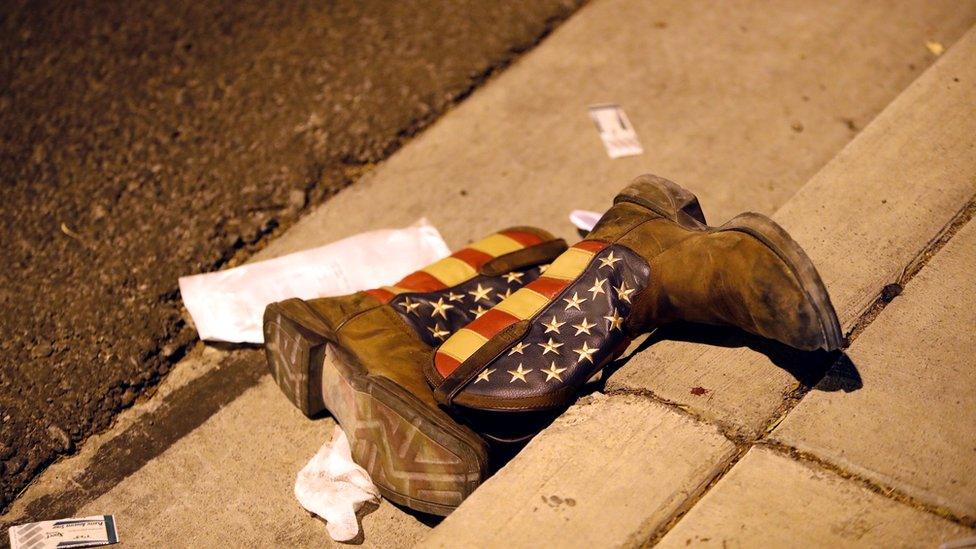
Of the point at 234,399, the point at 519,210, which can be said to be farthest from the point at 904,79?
the point at 234,399

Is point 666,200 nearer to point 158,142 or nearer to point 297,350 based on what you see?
point 297,350

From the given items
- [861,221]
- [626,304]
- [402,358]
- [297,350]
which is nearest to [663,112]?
[861,221]

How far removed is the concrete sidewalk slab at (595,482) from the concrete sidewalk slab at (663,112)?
1.05 meters

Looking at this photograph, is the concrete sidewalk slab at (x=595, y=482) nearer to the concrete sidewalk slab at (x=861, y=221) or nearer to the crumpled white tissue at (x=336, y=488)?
the concrete sidewalk slab at (x=861, y=221)

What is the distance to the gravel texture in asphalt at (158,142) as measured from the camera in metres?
2.76

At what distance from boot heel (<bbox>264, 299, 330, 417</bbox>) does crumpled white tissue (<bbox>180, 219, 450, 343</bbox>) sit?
39cm

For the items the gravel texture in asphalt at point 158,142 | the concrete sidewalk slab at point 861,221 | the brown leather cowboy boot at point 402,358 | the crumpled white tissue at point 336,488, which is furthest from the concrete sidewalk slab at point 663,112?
the crumpled white tissue at point 336,488

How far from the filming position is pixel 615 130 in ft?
11.1

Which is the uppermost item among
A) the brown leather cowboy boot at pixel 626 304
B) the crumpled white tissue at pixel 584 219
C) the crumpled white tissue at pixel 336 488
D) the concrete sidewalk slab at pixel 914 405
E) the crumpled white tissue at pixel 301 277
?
the brown leather cowboy boot at pixel 626 304

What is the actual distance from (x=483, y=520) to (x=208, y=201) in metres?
1.83

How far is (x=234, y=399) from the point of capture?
2.68m

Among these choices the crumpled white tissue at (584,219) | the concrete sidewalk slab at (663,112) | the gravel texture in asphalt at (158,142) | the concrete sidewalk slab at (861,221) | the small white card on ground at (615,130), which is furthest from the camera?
the small white card on ground at (615,130)

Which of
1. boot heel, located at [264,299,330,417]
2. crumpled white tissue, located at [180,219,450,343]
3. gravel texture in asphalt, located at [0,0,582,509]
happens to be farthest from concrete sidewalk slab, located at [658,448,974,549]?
gravel texture in asphalt, located at [0,0,582,509]

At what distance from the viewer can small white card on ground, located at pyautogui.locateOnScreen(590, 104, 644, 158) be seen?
10.8 feet
